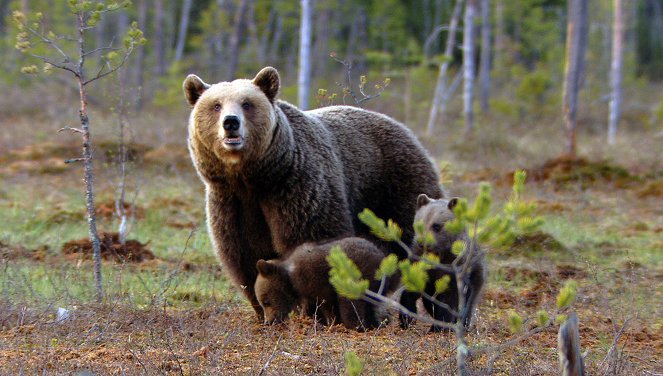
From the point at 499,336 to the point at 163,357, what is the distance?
2.59m

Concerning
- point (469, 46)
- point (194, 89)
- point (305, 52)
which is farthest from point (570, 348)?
point (469, 46)

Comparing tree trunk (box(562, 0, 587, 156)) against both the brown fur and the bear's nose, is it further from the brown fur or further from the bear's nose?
the bear's nose

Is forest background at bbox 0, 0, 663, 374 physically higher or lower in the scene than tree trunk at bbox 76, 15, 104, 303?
lower

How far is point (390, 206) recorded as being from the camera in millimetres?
7879

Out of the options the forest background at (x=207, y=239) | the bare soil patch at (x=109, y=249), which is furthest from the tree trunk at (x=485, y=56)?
the bare soil patch at (x=109, y=249)

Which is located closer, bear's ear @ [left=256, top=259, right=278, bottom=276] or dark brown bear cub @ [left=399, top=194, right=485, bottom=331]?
dark brown bear cub @ [left=399, top=194, right=485, bottom=331]

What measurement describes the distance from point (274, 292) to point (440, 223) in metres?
1.41

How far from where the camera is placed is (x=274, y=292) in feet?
22.6

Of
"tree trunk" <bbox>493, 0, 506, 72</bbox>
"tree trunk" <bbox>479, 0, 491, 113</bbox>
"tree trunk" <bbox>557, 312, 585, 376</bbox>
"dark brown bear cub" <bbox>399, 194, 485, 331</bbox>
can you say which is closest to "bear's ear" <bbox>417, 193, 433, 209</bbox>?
"dark brown bear cub" <bbox>399, 194, 485, 331</bbox>

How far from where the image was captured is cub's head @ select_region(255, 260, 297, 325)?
22.3 feet

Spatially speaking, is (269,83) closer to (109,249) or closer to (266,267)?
(266,267)

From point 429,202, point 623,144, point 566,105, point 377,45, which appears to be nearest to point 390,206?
point 429,202

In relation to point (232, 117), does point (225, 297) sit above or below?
below

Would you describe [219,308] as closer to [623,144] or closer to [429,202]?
[429,202]
